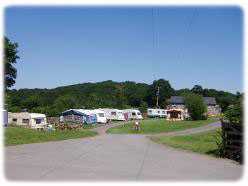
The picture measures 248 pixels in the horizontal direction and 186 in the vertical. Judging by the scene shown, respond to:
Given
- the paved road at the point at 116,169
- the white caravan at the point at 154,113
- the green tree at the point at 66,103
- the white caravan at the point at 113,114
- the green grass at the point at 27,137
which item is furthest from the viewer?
the white caravan at the point at 154,113

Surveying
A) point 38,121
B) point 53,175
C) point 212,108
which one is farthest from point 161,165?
point 212,108

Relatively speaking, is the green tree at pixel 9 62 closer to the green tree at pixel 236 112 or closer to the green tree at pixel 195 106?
the green tree at pixel 195 106

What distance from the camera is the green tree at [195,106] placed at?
61.7 m

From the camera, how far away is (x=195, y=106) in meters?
62.8

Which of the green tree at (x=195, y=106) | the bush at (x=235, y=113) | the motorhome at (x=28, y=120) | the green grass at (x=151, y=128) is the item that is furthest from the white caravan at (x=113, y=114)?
the bush at (x=235, y=113)

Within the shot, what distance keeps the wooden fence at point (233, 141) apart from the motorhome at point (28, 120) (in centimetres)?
2866

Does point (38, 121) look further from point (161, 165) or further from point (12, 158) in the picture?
point (161, 165)

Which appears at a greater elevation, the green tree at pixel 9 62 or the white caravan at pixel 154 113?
the green tree at pixel 9 62

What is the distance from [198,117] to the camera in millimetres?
63625

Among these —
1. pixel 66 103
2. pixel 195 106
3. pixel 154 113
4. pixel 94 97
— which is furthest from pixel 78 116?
pixel 94 97

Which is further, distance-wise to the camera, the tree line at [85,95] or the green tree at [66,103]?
the green tree at [66,103]

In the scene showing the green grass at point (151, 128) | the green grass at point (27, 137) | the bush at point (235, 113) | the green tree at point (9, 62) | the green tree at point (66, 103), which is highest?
the green tree at point (9, 62)

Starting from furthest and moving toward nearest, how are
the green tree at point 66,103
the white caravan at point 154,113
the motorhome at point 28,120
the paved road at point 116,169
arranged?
the white caravan at point 154,113 → the green tree at point 66,103 → the motorhome at point 28,120 → the paved road at point 116,169

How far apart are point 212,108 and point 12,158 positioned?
110366 mm
